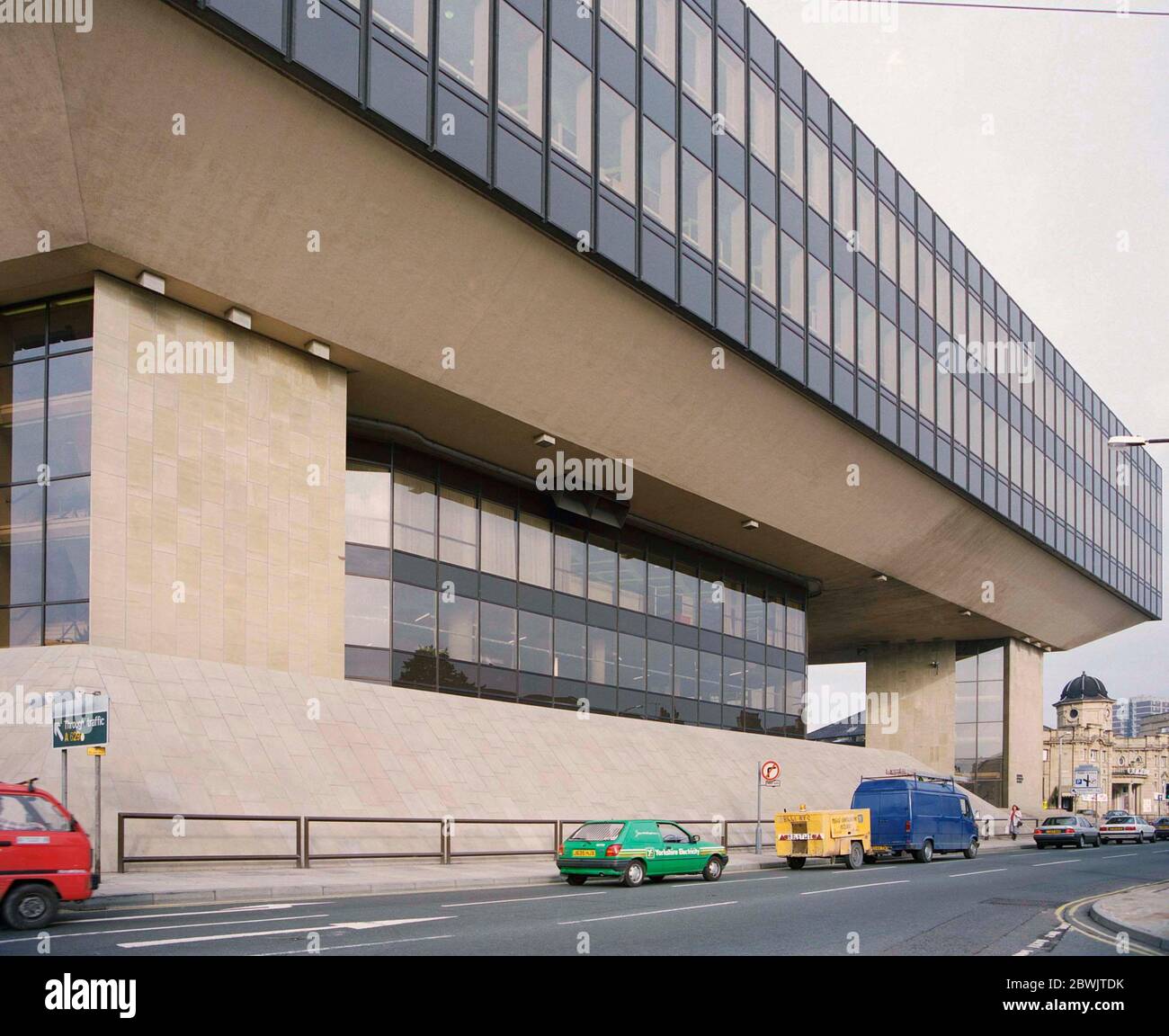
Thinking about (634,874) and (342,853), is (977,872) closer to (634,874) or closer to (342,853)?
(634,874)

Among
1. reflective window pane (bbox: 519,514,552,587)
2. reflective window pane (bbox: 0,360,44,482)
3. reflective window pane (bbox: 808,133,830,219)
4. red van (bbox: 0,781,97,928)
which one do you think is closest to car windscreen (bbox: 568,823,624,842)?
red van (bbox: 0,781,97,928)

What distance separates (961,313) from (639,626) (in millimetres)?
19081

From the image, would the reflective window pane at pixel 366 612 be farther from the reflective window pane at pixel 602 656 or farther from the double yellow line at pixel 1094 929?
the double yellow line at pixel 1094 929

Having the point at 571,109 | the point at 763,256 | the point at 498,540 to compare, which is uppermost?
the point at 571,109

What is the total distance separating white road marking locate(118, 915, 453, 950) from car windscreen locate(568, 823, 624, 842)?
25.5 feet

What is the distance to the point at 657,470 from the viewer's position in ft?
116

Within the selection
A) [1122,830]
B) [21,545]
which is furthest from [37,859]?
[1122,830]

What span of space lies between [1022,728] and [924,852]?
31795 millimetres

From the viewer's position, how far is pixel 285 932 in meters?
12.7

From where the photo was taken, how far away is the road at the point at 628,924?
38.5 feet

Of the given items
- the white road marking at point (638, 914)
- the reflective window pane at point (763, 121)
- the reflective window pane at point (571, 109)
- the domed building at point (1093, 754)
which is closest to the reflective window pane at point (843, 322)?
the reflective window pane at point (763, 121)

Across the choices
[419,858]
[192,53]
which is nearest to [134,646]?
[419,858]

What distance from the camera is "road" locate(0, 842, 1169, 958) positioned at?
38.5ft
